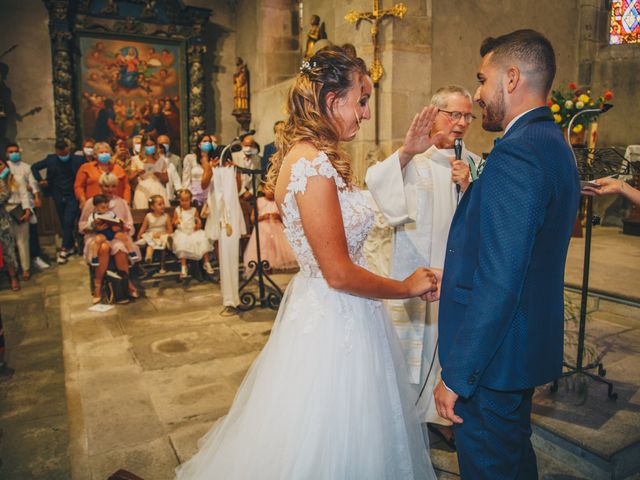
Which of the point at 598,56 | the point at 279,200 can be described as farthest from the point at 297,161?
the point at 598,56

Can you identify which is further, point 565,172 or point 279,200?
point 279,200

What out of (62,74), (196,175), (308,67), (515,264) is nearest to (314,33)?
(196,175)

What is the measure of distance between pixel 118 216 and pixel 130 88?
662cm

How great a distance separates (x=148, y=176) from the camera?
28.3ft

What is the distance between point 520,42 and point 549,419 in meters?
2.00

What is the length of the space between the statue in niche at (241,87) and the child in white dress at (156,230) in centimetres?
559

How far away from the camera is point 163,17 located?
11.8 m

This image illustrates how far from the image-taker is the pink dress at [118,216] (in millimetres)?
5879

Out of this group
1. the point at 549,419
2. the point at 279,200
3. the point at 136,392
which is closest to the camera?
the point at 279,200

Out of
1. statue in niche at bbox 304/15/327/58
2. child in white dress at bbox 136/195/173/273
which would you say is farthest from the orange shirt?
statue in niche at bbox 304/15/327/58

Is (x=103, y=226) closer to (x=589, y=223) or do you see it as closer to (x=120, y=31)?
(x=589, y=223)

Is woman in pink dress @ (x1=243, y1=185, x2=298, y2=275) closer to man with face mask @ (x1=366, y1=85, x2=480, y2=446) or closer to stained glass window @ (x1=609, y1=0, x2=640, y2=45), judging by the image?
man with face mask @ (x1=366, y1=85, x2=480, y2=446)

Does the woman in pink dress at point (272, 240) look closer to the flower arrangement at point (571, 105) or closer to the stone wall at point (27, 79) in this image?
the flower arrangement at point (571, 105)

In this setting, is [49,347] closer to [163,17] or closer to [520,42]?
A: [520,42]
